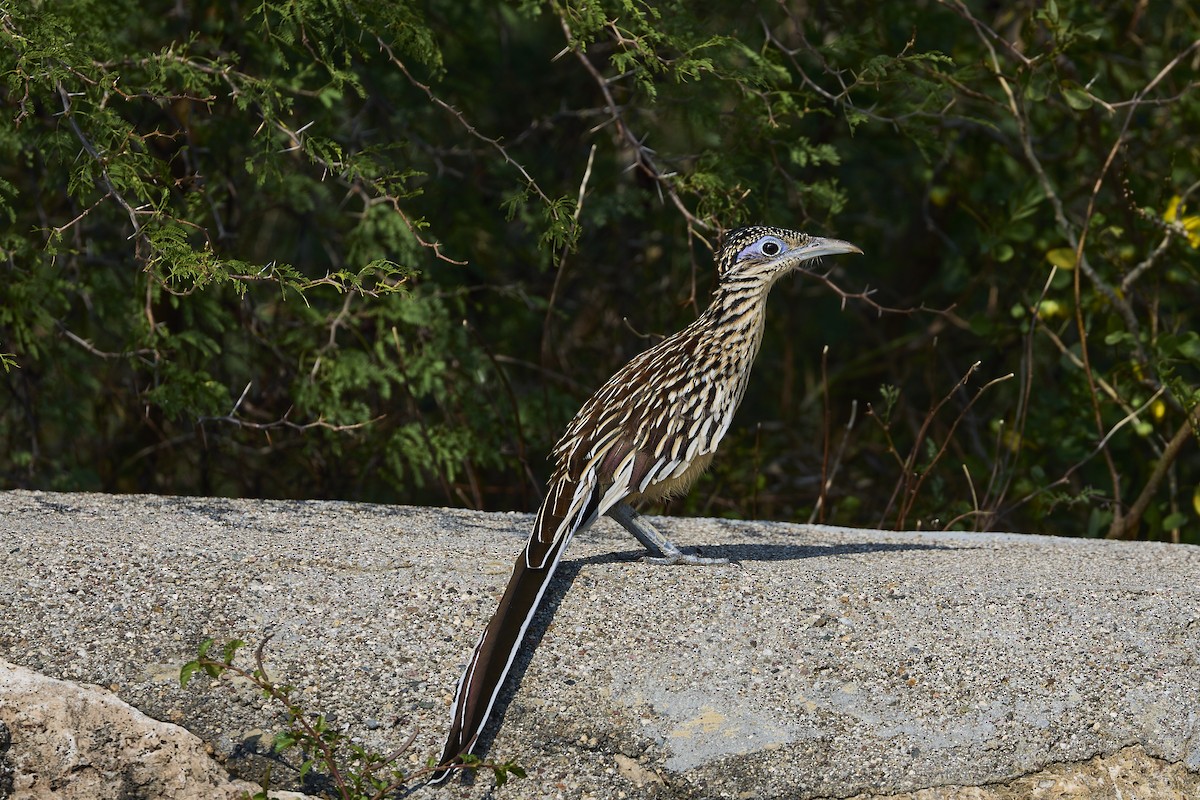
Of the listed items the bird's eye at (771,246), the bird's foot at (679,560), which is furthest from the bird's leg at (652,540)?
the bird's eye at (771,246)

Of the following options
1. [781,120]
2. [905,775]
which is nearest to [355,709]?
A: [905,775]

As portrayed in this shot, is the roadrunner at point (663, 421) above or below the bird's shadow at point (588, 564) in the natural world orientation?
above

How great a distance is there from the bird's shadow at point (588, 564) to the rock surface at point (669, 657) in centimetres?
2

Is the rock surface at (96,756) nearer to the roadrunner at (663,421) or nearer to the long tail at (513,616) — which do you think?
the long tail at (513,616)

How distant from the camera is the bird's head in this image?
17.3ft

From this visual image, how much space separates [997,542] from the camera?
19.8ft

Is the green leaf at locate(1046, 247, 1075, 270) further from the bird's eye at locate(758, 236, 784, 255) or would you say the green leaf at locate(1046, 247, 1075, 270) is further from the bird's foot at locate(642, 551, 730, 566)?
the bird's foot at locate(642, 551, 730, 566)

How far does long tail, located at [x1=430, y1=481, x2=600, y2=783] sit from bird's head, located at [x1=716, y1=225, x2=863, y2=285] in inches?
43.7

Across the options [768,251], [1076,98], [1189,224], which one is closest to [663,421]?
[768,251]

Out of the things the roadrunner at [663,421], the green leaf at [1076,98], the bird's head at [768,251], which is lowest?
the roadrunner at [663,421]

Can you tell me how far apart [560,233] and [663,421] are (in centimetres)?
119

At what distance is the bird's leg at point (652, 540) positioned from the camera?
4992mm

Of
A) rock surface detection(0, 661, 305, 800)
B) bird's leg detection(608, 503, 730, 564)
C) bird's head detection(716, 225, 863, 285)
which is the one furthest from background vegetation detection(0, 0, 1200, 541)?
rock surface detection(0, 661, 305, 800)

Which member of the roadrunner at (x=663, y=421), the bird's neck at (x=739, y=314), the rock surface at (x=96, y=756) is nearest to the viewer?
the rock surface at (x=96, y=756)
